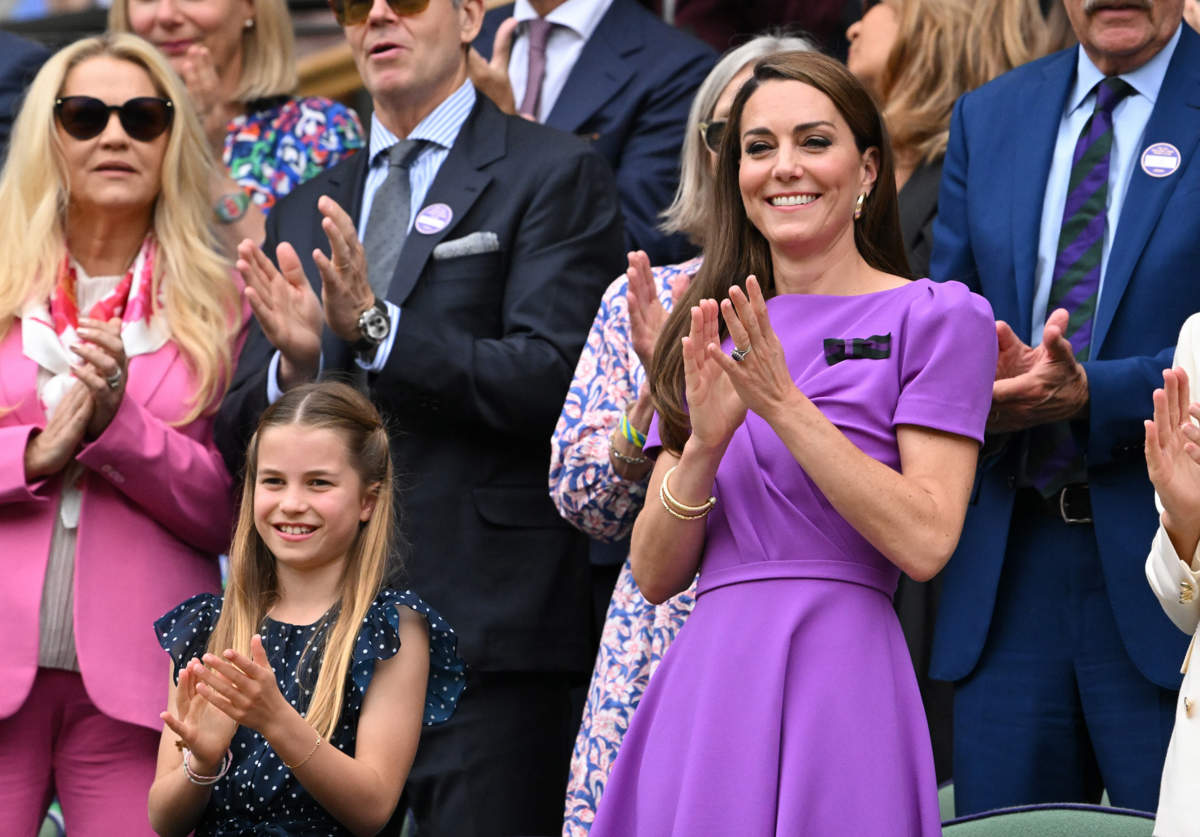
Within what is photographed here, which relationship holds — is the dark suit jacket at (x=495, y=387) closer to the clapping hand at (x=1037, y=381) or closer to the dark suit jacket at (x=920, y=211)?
the dark suit jacket at (x=920, y=211)

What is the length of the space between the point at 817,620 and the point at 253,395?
189 cm

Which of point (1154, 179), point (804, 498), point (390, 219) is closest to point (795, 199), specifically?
point (804, 498)

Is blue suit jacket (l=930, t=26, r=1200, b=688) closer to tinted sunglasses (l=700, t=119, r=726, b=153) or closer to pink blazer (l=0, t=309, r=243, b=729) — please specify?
tinted sunglasses (l=700, t=119, r=726, b=153)

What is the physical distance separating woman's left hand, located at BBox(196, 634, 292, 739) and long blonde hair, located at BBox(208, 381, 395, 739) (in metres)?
0.30

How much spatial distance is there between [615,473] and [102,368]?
1.20 metres

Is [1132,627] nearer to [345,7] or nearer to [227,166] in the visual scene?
[345,7]

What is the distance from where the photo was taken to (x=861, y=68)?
5629mm

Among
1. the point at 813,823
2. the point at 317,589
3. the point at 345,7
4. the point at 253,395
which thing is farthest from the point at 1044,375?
the point at 345,7

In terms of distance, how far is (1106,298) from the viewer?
13.5 ft

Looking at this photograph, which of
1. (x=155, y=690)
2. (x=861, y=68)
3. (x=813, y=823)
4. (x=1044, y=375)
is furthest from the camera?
(x=861, y=68)

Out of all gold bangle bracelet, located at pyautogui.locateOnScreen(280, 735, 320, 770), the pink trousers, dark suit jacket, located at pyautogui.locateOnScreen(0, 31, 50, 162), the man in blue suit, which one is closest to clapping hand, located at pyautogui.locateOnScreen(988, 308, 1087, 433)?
the man in blue suit

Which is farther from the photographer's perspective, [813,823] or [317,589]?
[317,589]

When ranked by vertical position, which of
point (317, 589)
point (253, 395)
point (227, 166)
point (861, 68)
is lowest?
point (317, 589)

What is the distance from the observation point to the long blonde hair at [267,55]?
19.3 feet
